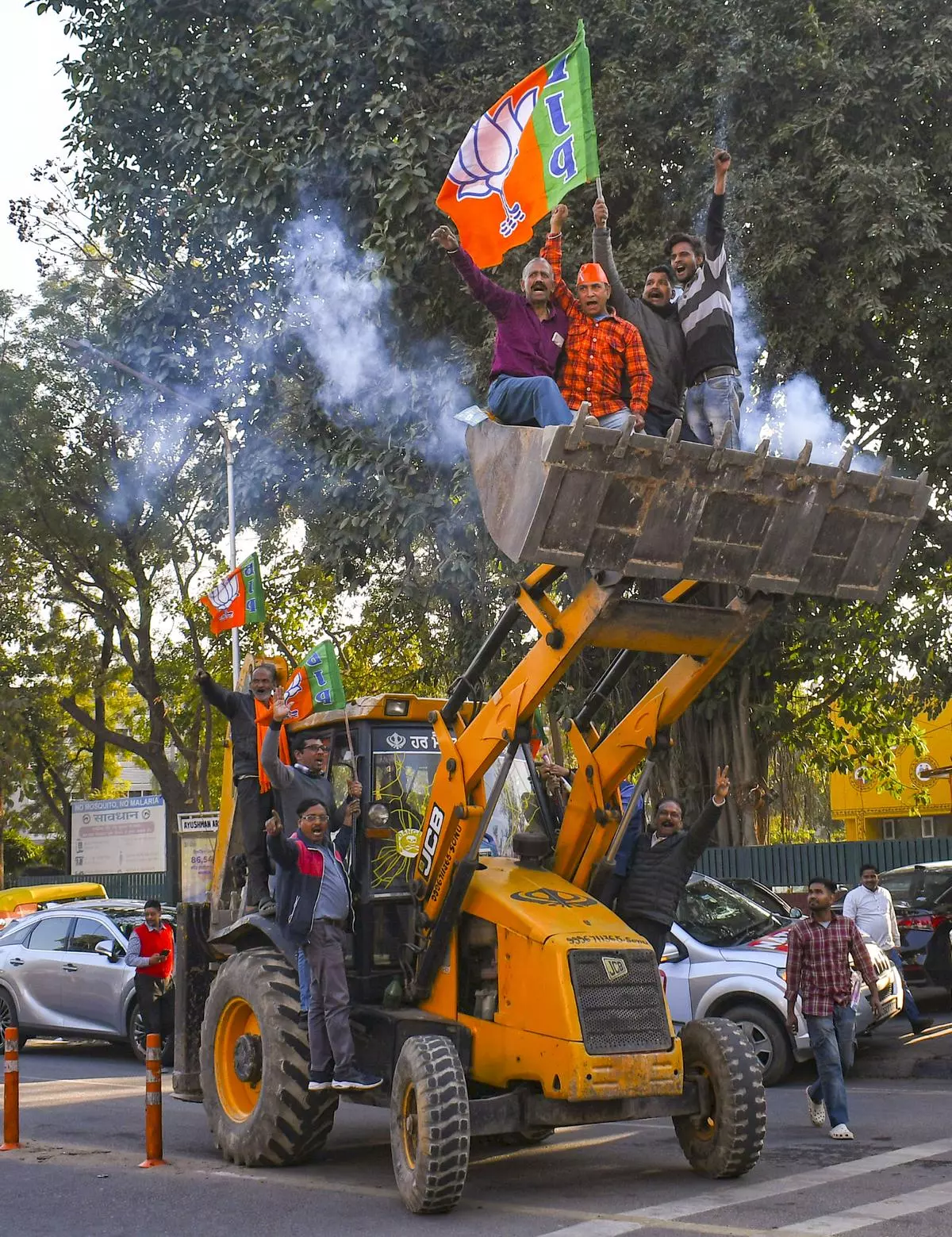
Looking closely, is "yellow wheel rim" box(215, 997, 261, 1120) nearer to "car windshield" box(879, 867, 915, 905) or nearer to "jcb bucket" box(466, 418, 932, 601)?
"jcb bucket" box(466, 418, 932, 601)

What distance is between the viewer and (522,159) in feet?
32.1

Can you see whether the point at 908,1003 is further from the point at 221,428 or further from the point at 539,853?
the point at 221,428

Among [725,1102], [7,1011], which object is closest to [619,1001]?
[725,1102]

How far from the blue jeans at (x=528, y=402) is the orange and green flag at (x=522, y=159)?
2.17m

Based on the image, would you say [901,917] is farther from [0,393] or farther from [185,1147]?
[0,393]

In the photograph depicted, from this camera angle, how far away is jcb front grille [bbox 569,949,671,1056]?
7418 millimetres

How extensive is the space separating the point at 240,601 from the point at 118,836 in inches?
593

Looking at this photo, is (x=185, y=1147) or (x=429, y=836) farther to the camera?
(x=185, y=1147)

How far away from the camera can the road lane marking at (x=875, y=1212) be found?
676cm

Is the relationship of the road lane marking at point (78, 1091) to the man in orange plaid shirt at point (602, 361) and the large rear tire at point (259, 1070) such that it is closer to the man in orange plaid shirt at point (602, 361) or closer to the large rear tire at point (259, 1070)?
the large rear tire at point (259, 1070)

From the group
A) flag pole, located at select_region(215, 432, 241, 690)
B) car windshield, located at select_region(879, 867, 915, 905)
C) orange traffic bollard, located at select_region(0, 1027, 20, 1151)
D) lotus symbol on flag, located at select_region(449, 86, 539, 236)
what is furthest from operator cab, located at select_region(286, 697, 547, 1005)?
flag pole, located at select_region(215, 432, 241, 690)

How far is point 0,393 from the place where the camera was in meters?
29.9

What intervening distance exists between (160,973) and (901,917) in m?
7.90

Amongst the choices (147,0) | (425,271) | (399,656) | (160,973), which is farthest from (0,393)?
(160,973)
